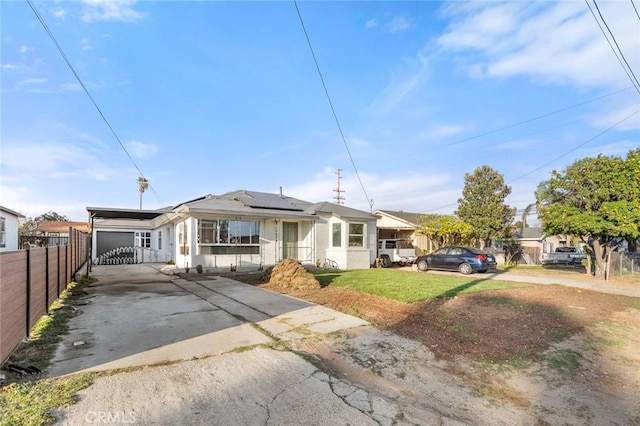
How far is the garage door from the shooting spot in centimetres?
2486

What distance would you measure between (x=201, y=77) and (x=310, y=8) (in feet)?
20.3

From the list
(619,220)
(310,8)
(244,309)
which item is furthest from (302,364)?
(619,220)

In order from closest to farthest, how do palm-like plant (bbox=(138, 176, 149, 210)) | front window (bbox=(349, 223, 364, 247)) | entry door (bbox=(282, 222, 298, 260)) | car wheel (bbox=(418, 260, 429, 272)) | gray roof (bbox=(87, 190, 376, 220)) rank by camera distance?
gray roof (bbox=(87, 190, 376, 220))
entry door (bbox=(282, 222, 298, 260))
car wheel (bbox=(418, 260, 429, 272))
front window (bbox=(349, 223, 364, 247))
palm-like plant (bbox=(138, 176, 149, 210))

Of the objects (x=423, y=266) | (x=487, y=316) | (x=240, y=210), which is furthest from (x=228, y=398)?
(x=423, y=266)

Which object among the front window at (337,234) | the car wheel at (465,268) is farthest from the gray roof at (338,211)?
the car wheel at (465,268)

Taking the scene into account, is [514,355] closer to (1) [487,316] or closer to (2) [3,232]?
(1) [487,316]

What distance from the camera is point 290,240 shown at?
1827 centimetres

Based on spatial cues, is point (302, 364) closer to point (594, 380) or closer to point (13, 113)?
point (594, 380)

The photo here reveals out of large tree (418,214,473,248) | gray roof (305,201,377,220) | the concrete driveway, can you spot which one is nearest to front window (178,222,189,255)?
the concrete driveway

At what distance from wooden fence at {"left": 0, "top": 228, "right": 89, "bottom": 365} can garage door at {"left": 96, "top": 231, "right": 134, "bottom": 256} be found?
20327 millimetres

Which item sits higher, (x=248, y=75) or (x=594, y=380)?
(x=248, y=75)

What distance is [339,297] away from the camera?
906 centimetres

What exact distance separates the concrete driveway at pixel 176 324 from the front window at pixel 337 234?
8.95m

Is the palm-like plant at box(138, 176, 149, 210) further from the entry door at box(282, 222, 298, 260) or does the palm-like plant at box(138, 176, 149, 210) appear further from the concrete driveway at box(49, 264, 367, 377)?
the concrete driveway at box(49, 264, 367, 377)
